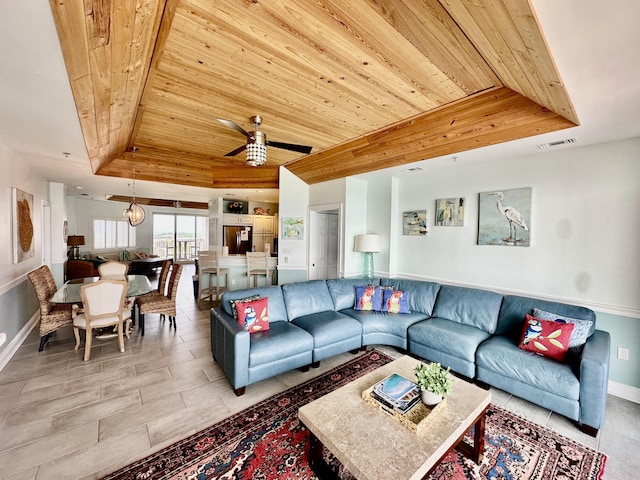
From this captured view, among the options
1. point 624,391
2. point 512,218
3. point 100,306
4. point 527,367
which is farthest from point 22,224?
point 624,391

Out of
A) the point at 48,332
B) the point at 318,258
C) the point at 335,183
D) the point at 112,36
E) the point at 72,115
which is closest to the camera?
the point at 112,36

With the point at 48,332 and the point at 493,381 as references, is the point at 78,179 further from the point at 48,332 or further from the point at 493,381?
the point at 493,381

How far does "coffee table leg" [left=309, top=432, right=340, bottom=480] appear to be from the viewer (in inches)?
68.8

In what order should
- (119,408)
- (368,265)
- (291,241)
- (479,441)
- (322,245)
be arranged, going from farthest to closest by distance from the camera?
(322,245) < (291,241) < (368,265) < (119,408) < (479,441)

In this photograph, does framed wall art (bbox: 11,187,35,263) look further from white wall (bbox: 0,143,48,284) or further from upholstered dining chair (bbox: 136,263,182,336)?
upholstered dining chair (bbox: 136,263,182,336)

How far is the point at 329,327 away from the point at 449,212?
8.22 ft

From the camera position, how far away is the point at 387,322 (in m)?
3.57

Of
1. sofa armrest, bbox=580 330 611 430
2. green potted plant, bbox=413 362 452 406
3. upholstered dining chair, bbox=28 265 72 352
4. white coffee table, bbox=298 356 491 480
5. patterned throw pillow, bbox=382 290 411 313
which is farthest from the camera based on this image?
patterned throw pillow, bbox=382 290 411 313

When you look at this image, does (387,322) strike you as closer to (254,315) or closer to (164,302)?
(254,315)

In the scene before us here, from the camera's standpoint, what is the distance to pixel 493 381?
270cm

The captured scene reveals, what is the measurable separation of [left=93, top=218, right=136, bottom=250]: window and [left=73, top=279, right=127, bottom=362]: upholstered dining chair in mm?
7619

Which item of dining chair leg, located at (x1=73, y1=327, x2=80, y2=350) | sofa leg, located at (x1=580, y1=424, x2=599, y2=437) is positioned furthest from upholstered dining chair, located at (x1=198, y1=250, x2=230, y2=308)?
sofa leg, located at (x1=580, y1=424, x2=599, y2=437)

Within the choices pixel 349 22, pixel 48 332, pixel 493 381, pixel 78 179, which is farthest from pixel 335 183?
pixel 78 179

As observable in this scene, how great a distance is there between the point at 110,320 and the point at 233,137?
2915 mm
